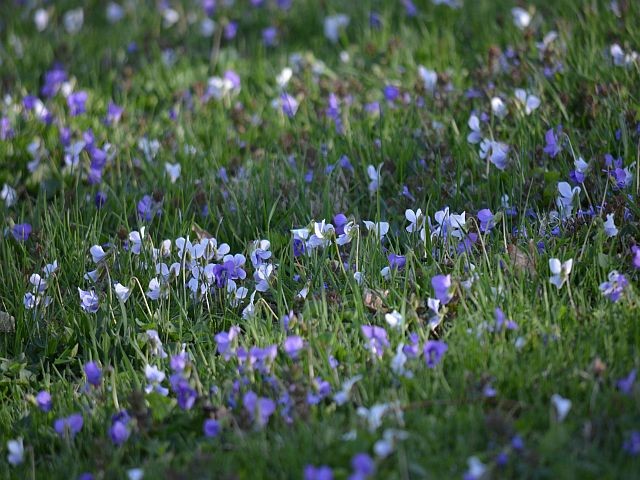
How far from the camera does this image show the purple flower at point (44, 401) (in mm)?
2500

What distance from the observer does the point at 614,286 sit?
254cm

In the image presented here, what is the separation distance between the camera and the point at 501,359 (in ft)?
7.80

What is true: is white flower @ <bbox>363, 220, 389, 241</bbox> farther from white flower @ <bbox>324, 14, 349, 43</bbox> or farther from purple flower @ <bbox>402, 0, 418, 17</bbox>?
purple flower @ <bbox>402, 0, 418, 17</bbox>

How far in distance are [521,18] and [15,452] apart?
3205 millimetres

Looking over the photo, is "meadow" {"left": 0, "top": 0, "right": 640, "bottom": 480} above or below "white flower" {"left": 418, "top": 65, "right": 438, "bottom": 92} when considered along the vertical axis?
below

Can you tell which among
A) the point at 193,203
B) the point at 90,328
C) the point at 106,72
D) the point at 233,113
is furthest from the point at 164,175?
the point at 106,72

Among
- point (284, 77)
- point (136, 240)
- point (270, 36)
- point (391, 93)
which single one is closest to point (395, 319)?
point (136, 240)

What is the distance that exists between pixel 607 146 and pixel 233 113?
1769mm

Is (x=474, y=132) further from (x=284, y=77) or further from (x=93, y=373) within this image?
(x=93, y=373)

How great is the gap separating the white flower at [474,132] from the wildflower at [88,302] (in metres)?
1.58

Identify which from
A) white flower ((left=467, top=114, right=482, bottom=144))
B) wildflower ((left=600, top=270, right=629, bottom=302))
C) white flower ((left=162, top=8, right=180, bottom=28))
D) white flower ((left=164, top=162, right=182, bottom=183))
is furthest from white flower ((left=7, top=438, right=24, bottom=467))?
white flower ((left=162, top=8, right=180, bottom=28))

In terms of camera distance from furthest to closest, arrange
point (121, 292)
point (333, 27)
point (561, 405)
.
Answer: point (333, 27) → point (121, 292) → point (561, 405)

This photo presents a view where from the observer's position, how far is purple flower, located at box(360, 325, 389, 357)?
8.05ft

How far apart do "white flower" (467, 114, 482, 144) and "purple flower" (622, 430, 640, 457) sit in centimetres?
170
